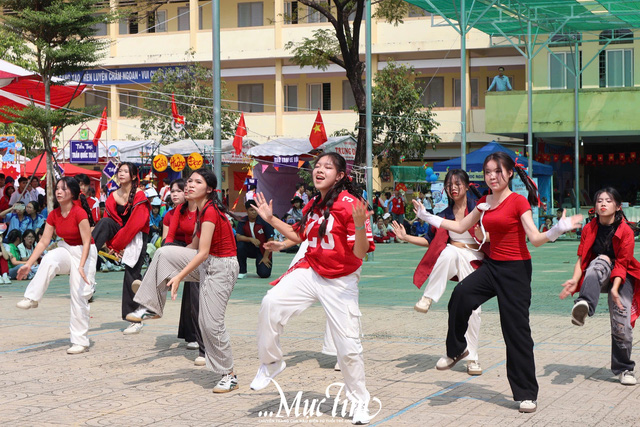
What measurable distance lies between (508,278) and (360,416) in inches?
59.9

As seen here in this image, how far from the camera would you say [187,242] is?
356 inches

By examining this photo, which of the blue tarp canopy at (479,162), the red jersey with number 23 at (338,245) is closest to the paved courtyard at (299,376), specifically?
the red jersey with number 23 at (338,245)

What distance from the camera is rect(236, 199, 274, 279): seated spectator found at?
672 inches

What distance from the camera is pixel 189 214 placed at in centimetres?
882

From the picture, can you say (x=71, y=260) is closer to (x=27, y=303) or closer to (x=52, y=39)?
(x=27, y=303)

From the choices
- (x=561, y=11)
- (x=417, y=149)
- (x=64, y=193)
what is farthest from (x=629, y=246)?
(x=417, y=149)

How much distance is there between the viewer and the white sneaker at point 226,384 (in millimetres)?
7047

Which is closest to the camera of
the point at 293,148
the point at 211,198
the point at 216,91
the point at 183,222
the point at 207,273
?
the point at 207,273

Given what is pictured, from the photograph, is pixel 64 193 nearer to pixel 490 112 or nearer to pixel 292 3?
pixel 490 112

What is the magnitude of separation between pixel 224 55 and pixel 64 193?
112 ft

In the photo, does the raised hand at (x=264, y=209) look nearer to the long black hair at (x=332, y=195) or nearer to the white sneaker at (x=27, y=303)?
the long black hair at (x=332, y=195)

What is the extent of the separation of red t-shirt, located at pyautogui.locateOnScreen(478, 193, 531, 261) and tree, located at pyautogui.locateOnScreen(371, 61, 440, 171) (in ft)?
88.4

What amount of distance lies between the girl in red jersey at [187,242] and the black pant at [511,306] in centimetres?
266

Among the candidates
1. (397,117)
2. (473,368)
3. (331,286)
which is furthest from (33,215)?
(397,117)
